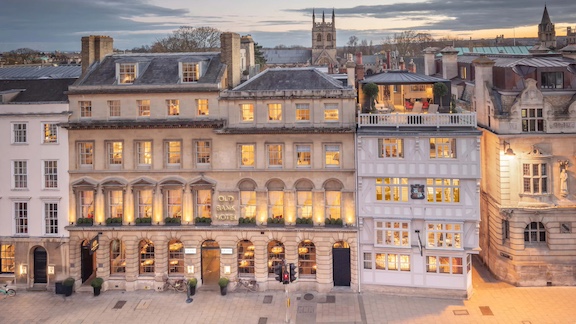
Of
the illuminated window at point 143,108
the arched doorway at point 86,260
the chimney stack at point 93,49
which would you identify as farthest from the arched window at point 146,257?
the chimney stack at point 93,49

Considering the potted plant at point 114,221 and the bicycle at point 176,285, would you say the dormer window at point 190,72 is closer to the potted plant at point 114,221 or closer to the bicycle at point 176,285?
the potted plant at point 114,221

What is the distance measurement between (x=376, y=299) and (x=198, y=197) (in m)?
14.1

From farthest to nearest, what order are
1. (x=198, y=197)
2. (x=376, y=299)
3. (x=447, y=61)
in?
(x=447, y=61) → (x=198, y=197) → (x=376, y=299)

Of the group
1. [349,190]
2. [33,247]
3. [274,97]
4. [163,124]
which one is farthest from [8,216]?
[349,190]

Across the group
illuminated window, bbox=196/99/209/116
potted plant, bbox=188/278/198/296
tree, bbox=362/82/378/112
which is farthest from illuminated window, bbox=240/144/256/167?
tree, bbox=362/82/378/112

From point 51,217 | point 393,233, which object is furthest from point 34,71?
point 393,233

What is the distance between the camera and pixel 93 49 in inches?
1623

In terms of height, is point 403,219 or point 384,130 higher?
point 384,130

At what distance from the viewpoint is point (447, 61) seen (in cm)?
5434

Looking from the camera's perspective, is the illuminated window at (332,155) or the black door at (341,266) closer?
the illuminated window at (332,155)

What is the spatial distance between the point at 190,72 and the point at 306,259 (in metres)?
15.7

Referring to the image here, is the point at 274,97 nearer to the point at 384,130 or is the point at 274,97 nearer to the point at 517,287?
the point at 384,130

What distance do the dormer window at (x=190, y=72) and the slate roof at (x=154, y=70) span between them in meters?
0.42

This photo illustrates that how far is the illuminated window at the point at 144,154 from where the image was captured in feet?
125
